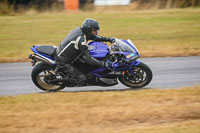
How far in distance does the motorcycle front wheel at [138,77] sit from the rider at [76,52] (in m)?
0.58

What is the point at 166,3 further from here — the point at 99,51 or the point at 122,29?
the point at 99,51

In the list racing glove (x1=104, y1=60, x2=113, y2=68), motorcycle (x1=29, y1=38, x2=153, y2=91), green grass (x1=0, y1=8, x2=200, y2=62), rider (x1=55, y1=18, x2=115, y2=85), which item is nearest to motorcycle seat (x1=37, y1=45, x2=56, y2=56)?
motorcycle (x1=29, y1=38, x2=153, y2=91)

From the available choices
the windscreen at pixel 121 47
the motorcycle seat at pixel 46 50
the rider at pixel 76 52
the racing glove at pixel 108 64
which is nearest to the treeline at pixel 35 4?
the motorcycle seat at pixel 46 50

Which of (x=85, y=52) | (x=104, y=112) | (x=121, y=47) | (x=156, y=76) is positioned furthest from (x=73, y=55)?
(x=156, y=76)

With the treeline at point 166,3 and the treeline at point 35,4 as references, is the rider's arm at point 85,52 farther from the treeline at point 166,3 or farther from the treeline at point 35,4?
the treeline at point 166,3

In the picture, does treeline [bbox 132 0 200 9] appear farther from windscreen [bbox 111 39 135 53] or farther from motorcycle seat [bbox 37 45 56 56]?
motorcycle seat [bbox 37 45 56 56]

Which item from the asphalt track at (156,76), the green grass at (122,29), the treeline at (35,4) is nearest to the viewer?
the asphalt track at (156,76)

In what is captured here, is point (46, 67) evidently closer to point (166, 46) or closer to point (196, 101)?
point (196, 101)

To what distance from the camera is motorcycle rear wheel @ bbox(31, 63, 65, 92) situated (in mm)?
8797

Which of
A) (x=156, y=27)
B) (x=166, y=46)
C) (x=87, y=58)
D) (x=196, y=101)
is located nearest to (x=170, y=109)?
(x=196, y=101)

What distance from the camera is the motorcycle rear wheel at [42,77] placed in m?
8.80

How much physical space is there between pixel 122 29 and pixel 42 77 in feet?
33.4

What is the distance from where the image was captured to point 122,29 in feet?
61.1

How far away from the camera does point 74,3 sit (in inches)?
952
